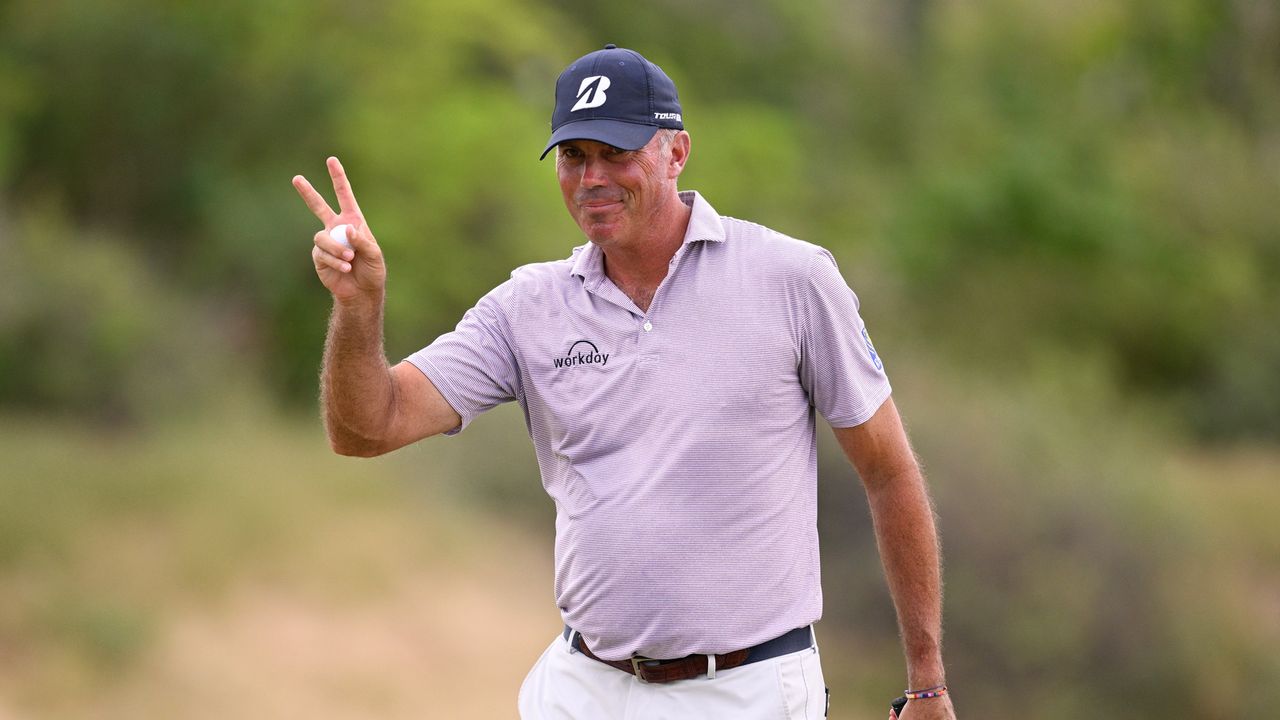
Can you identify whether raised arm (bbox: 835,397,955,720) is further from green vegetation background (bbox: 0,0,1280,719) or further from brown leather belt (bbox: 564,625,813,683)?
green vegetation background (bbox: 0,0,1280,719)

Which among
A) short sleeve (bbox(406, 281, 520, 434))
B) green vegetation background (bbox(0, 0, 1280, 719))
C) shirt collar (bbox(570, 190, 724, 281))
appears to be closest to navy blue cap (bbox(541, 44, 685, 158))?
shirt collar (bbox(570, 190, 724, 281))

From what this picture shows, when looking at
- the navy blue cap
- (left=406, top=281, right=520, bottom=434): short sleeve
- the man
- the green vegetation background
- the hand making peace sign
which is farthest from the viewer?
the green vegetation background

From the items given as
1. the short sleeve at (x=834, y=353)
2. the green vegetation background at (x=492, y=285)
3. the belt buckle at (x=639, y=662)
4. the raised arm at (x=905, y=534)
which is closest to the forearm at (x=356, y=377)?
the belt buckle at (x=639, y=662)

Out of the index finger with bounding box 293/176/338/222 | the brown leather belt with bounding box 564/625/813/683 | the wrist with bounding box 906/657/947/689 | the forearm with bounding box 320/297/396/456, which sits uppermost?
the index finger with bounding box 293/176/338/222

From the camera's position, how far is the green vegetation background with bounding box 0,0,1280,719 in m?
19.7

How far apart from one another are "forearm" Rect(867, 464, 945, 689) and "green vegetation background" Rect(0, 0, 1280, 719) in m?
15.1

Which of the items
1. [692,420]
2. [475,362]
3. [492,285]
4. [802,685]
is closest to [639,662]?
[802,685]

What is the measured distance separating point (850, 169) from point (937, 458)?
27722mm

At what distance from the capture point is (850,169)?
1858 inches

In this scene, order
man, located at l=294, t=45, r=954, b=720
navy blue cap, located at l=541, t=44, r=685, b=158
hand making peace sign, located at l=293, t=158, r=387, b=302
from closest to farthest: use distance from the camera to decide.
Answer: hand making peace sign, located at l=293, t=158, r=387, b=302 < man, located at l=294, t=45, r=954, b=720 < navy blue cap, located at l=541, t=44, r=685, b=158

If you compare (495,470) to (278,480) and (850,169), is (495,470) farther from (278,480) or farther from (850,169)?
(850,169)

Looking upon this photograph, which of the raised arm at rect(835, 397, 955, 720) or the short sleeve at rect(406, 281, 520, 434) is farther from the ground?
the short sleeve at rect(406, 281, 520, 434)

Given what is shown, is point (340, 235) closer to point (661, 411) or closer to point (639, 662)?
point (661, 411)

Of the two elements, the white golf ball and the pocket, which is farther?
the pocket
